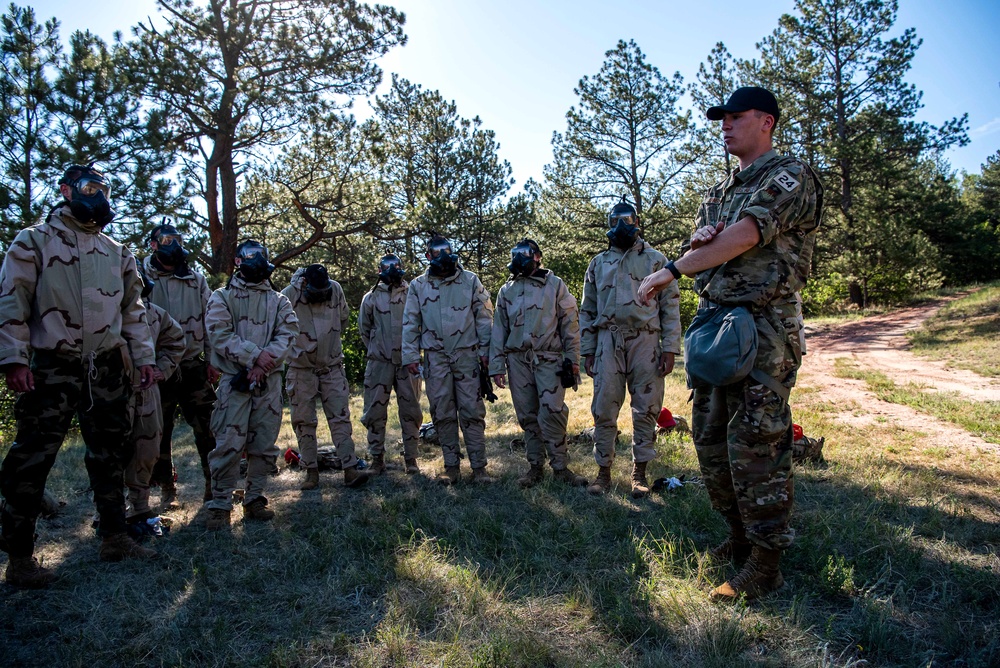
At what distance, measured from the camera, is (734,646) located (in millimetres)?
2672

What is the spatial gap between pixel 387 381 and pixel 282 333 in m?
1.67

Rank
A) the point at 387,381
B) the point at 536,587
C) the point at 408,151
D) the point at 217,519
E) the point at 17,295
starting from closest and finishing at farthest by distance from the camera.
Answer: the point at 536,587, the point at 17,295, the point at 217,519, the point at 387,381, the point at 408,151

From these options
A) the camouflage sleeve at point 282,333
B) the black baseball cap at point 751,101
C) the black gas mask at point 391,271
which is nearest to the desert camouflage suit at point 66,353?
the camouflage sleeve at point 282,333

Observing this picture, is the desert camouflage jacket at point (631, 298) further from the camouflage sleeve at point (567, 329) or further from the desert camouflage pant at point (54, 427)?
the desert camouflage pant at point (54, 427)

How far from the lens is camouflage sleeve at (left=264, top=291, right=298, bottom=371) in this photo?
4953 mm

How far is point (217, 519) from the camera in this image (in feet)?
15.7

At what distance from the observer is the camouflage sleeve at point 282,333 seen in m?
4.95

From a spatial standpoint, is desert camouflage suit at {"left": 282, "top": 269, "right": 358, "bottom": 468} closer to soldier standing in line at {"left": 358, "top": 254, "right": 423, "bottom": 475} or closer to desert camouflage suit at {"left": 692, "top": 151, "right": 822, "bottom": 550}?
soldier standing in line at {"left": 358, "top": 254, "right": 423, "bottom": 475}

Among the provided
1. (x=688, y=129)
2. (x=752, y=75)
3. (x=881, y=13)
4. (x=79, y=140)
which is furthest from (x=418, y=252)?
(x=881, y=13)

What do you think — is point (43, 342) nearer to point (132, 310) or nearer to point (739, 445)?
point (132, 310)

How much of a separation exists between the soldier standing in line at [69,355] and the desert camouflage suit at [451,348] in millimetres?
2507

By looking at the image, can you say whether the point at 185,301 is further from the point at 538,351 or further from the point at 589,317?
the point at 589,317

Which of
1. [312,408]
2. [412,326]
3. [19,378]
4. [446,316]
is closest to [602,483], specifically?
[446,316]

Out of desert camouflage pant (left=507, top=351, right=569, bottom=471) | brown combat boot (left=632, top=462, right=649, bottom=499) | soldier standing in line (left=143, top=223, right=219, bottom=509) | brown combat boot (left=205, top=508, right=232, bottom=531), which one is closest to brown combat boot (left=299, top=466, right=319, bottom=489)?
soldier standing in line (left=143, top=223, right=219, bottom=509)
